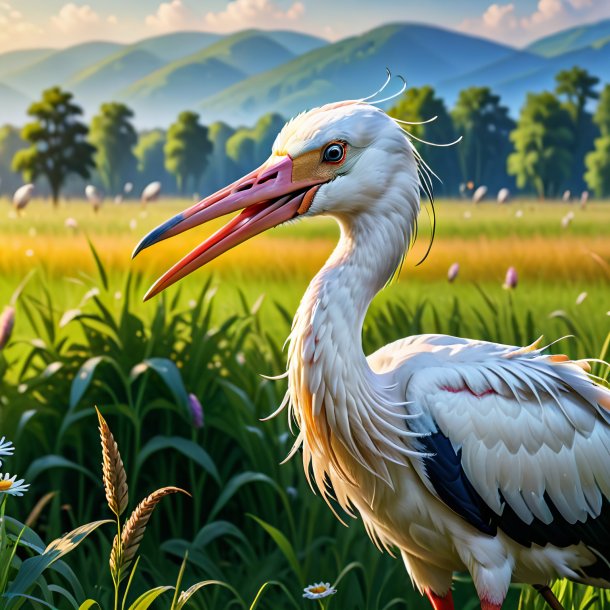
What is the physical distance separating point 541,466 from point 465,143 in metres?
6.09

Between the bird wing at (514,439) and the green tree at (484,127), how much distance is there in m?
5.65

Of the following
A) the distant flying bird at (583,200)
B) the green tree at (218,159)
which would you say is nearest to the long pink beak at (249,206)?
the distant flying bird at (583,200)

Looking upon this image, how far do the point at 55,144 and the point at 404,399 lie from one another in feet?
29.9

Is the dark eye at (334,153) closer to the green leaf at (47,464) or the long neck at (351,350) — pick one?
the long neck at (351,350)

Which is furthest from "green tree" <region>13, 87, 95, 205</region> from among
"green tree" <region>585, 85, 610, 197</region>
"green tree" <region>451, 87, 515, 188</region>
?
"green tree" <region>585, 85, 610, 197</region>

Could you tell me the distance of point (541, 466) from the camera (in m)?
2.48

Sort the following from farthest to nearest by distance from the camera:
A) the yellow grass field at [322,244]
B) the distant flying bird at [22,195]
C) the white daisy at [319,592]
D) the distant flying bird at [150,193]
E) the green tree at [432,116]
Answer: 1. the green tree at [432,116]
2. the distant flying bird at [150,193]
3. the yellow grass field at [322,244]
4. the distant flying bird at [22,195]
5. the white daisy at [319,592]

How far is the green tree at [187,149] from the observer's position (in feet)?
26.7

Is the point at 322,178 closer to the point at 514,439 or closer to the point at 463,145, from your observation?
the point at 514,439

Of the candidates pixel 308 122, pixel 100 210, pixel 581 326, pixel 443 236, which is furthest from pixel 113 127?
pixel 308 122

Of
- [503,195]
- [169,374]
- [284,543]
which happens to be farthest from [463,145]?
[284,543]

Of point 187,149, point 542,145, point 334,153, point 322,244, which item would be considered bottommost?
point 322,244

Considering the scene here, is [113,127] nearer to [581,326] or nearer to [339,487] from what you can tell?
[581,326]

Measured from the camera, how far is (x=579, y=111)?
8.52 m
